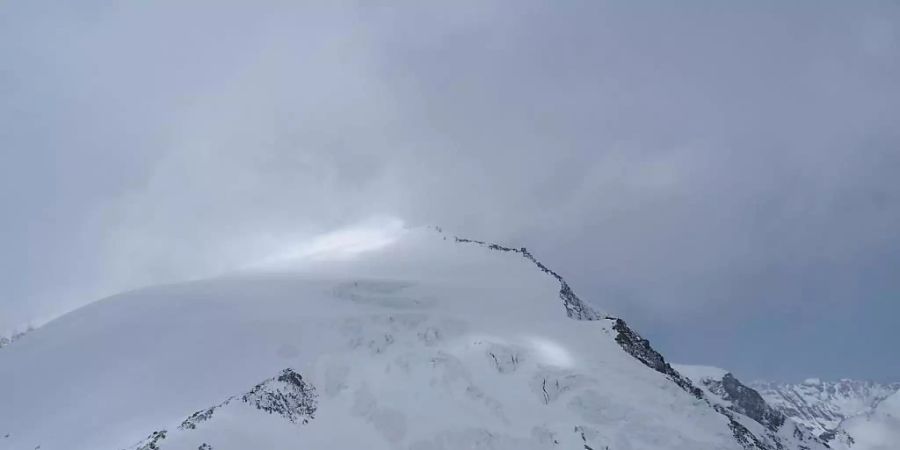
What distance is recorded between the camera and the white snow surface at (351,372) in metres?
42.2

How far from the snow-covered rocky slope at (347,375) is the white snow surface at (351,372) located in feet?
0.44

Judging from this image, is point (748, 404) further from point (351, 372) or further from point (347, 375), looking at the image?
point (347, 375)

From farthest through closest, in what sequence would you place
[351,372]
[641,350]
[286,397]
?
[641,350], [351,372], [286,397]

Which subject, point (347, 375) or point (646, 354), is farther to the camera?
point (646, 354)

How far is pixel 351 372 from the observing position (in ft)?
164

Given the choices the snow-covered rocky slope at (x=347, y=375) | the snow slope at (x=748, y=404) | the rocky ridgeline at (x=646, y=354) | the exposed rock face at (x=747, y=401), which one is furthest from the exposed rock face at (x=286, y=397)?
the exposed rock face at (x=747, y=401)

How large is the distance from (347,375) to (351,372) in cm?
46

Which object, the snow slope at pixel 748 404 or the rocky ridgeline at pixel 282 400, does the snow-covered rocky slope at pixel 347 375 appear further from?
the snow slope at pixel 748 404

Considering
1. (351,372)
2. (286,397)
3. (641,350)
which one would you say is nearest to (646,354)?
(641,350)

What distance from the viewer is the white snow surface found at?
42.2 metres

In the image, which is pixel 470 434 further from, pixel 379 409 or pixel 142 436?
pixel 142 436

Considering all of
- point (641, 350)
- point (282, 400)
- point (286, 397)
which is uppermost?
point (641, 350)

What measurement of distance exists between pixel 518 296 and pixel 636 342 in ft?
40.9

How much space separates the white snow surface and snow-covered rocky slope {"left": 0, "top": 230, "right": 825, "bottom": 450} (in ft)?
0.44
